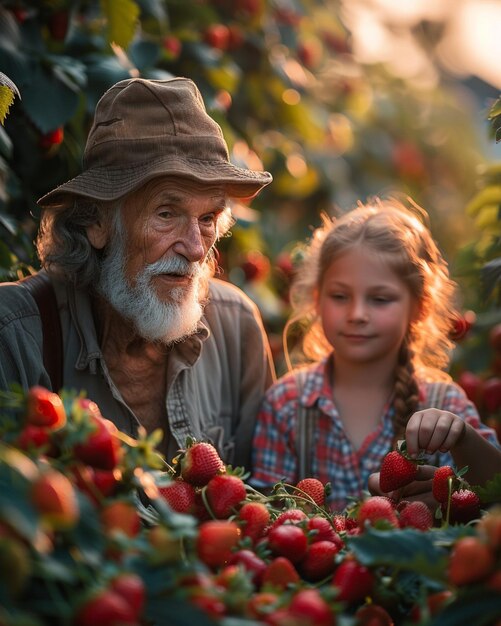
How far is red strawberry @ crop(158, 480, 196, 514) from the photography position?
70.1 inches

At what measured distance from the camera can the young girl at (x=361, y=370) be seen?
8.89ft

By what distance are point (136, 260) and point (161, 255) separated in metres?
0.08

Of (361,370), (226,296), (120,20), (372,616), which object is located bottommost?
(372,616)

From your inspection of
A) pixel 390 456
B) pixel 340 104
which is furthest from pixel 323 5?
pixel 390 456

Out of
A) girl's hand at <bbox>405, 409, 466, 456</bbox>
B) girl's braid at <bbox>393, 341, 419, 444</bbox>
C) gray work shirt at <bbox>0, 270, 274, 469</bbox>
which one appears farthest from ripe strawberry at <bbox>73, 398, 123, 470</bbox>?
girl's braid at <bbox>393, 341, 419, 444</bbox>

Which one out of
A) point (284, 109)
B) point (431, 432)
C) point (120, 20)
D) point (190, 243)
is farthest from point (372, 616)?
point (284, 109)

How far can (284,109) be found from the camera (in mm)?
4566

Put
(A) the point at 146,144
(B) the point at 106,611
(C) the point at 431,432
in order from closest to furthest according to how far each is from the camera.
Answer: (B) the point at 106,611
(C) the point at 431,432
(A) the point at 146,144

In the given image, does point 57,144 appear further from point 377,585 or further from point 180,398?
point 377,585

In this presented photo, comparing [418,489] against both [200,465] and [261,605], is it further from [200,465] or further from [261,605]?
[261,605]

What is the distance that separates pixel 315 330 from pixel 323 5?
10.3 ft

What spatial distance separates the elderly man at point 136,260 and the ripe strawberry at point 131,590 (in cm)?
117

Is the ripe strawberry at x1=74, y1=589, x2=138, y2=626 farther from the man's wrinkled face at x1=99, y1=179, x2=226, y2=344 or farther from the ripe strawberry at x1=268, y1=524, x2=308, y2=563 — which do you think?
the man's wrinkled face at x1=99, y1=179, x2=226, y2=344

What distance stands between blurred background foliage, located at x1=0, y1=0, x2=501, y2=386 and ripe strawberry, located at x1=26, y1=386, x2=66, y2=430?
1.15 m
